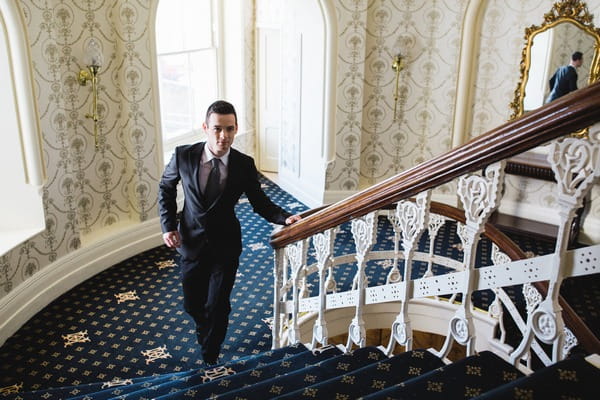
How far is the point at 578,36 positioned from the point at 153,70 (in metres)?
4.65

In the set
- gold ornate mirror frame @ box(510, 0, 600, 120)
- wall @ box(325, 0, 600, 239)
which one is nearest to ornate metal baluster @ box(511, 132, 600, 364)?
gold ornate mirror frame @ box(510, 0, 600, 120)

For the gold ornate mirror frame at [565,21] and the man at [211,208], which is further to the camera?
the gold ornate mirror frame at [565,21]

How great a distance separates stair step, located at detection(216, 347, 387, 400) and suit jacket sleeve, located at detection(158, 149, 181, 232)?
1.59 meters

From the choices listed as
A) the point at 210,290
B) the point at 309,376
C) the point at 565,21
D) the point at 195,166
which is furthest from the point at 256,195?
the point at 565,21

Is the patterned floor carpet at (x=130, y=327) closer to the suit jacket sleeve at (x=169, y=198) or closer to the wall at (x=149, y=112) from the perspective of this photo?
the wall at (x=149, y=112)

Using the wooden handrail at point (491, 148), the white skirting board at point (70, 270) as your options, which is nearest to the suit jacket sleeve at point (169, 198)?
the wooden handrail at point (491, 148)

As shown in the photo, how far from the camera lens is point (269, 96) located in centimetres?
920

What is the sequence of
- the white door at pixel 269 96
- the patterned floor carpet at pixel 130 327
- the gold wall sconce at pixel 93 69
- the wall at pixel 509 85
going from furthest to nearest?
the white door at pixel 269 96, the wall at pixel 509 85, the gold wall sconce at pixel 93 69, the patterned floor carpet at pixel 130 327

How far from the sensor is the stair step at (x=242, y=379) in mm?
2693

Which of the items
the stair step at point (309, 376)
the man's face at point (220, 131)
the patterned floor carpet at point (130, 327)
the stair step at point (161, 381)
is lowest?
the patterned floor carpet at point (130, 327)

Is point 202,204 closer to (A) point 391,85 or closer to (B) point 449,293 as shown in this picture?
(B) point 449,293

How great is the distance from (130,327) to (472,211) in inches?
151

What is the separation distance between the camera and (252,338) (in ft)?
16.3

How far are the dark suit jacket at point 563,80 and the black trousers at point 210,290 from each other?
4.78 metres
